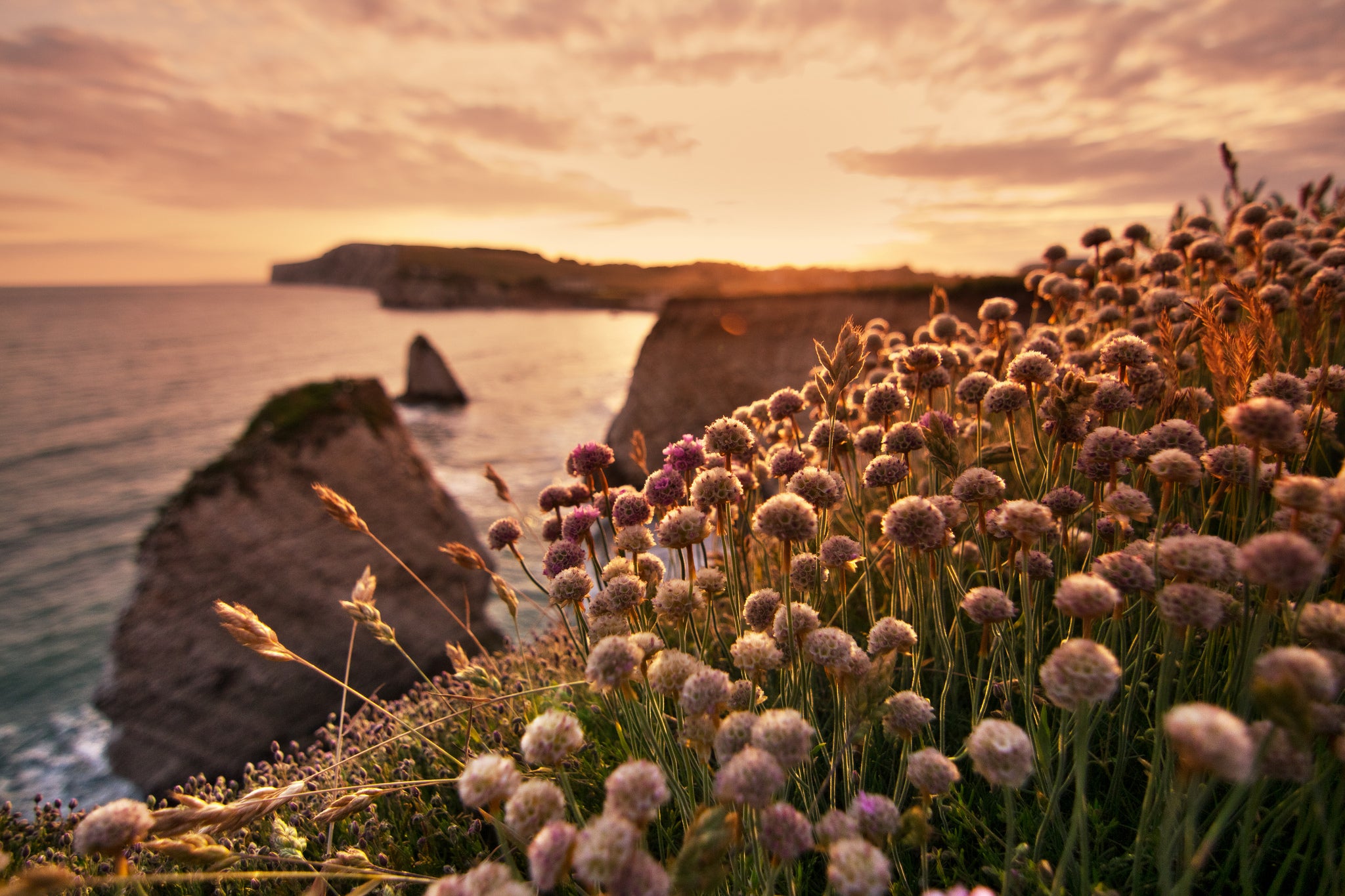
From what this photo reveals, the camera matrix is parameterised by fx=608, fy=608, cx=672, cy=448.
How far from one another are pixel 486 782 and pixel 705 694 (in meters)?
0.51

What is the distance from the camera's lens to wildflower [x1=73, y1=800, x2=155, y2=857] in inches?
53.3

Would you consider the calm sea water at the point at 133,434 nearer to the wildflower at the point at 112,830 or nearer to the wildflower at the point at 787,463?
the wildflower at the point at 112,830

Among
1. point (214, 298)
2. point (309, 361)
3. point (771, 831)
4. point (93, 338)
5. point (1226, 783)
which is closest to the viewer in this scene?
point (771, 831)

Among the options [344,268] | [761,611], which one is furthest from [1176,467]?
[344,268]

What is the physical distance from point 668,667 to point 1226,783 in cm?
211

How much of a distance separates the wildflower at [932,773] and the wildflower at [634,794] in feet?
1.92

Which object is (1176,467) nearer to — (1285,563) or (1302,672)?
(1285,563)

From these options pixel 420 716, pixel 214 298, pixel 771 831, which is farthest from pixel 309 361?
pixel 214 298

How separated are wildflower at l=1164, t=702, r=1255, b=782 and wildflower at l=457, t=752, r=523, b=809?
4.13 ft

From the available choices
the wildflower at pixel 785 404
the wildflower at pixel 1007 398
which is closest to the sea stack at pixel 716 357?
the wildflower at pixel 785 404

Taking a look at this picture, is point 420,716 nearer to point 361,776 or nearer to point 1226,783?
point 361,776

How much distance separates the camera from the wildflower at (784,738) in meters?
1.25

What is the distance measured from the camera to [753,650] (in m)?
1.61

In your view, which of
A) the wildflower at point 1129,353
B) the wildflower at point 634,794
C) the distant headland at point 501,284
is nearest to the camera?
the wildflower at point 634,794
